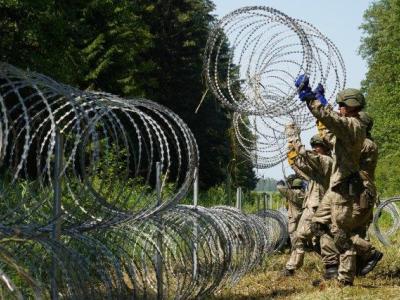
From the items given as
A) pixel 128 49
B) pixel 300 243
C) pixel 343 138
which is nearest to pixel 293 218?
pixel 300 243

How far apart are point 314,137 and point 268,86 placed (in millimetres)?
1060

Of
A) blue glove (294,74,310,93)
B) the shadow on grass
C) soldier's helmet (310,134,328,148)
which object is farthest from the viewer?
soldier's helmet (310,134,328,148)

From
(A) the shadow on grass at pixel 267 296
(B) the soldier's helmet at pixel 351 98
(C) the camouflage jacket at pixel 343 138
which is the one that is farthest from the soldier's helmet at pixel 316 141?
(A) the shadow on grass at pixel 267 296

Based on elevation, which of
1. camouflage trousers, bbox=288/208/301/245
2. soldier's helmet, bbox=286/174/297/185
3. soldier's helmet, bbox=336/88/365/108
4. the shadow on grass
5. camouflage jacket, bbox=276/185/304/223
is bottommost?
the shadow on grass

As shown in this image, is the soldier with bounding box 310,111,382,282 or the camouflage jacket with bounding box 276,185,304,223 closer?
the soldier with bounding box 310,111,382,282

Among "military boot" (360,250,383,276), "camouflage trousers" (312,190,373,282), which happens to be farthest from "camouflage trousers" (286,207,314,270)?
"camouflage trousers" (312,190,373,282)

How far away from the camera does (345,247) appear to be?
8.02 meters

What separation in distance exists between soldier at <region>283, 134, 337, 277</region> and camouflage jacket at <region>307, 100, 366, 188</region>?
1.14m

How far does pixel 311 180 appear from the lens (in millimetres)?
10289

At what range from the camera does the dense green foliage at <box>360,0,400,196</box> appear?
39375 millimetres

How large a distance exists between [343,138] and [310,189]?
2.80 metres

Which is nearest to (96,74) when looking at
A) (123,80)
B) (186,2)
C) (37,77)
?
(123,80)

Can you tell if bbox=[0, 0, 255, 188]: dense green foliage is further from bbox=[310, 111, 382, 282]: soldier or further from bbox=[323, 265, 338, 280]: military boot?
bbox=[323, 265, 338, 280]: military boot

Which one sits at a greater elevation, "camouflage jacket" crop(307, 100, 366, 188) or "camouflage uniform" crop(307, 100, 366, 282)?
"camouflage jacket" crop(307, 100, 366, 188)
